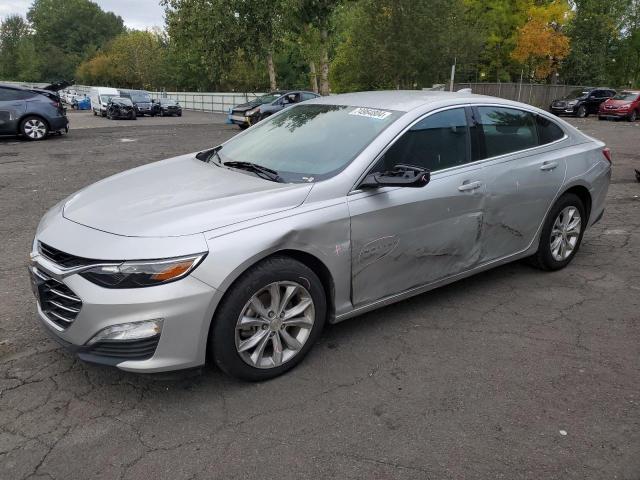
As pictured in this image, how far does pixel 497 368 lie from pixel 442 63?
104ft

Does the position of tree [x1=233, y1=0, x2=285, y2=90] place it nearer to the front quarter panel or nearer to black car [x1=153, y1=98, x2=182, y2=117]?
black car [x1=153, y1=98, x2=182, y2=117]

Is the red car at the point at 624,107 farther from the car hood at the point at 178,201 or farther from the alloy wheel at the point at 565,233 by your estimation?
the car hood at the point at 178,201

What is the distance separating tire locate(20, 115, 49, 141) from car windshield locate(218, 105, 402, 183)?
1255 centimetres

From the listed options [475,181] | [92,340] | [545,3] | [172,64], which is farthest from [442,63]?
[172,64]

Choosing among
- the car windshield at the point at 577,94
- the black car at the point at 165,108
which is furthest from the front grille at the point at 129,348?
the black car at the point at 165,108

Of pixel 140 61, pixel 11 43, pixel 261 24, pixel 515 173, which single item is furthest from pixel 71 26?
pixel 515 173

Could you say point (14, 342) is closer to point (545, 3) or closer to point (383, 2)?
point (383, 2)

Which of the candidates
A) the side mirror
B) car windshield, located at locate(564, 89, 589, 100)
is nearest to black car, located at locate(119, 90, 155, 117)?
car windshield, located at locate(564, 89, 589, 100)

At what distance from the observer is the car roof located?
13.0ft

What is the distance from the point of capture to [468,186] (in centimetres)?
395

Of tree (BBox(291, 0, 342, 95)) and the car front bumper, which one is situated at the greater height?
tree (BBox(291, 0, 342, 95))

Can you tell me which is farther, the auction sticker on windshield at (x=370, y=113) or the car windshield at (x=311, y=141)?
the auction sticker on windshield at (x=370, y=113)

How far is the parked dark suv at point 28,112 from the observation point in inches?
560

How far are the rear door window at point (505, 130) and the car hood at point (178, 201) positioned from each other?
172cm
